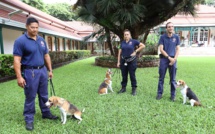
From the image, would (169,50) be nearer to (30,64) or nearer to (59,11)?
(30,64)

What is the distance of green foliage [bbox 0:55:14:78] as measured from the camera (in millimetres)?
6877

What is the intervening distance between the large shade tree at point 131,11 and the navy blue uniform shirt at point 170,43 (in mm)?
4232

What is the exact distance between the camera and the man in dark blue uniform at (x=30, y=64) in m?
2.64

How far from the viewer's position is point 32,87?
2773 millimetres

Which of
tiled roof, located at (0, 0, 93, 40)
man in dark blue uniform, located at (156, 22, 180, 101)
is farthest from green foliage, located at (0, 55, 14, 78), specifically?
man in dark blue uniform, located at (156, 22, 180, 101)

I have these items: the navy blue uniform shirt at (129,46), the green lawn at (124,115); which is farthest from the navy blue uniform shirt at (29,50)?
the navy blue uniform shirt at (129,46)

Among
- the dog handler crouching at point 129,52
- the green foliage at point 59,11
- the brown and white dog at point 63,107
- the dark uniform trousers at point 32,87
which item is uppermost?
the green foliage at point 59,11

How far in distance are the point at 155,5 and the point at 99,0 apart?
2.91m

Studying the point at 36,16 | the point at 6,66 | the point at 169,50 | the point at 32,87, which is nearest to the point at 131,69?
the point at 169,50

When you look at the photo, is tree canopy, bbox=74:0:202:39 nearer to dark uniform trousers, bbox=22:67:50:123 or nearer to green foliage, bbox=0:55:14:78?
green foliage, bbox=0:55:14:78

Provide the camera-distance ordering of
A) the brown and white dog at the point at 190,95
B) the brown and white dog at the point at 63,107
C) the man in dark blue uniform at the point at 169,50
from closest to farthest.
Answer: the brown and white dog at the point at 63,107 → the brown and white dog at the point at 190,95 → the man in dark blue uniform at the point at 169,50

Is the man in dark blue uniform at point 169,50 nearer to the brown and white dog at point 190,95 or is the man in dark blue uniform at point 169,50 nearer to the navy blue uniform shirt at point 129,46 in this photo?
the brown and white dog at point 190,95

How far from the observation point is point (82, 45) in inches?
1003

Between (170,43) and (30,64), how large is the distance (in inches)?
114
